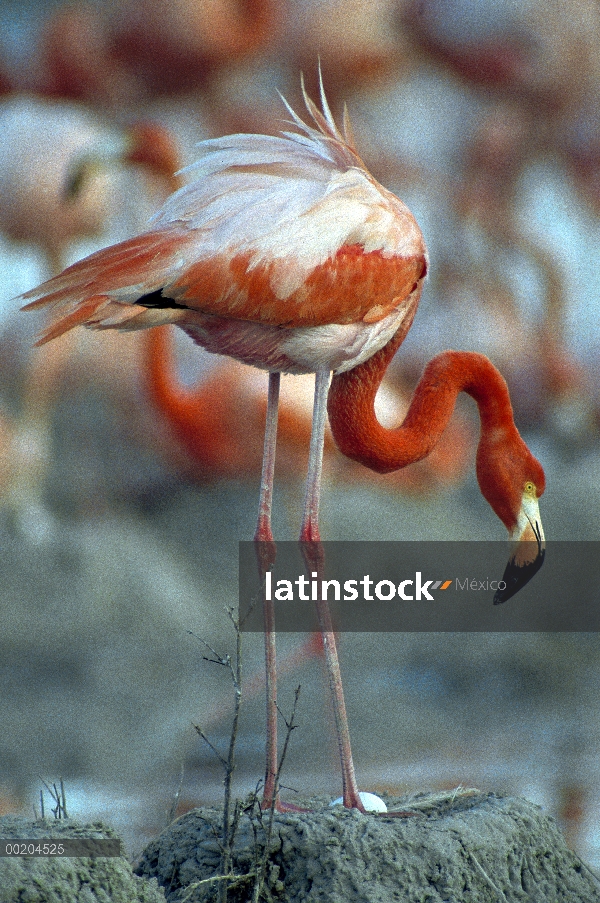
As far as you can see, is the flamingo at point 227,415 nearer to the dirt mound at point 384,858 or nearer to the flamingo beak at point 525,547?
the flamingo beak at point 525,547

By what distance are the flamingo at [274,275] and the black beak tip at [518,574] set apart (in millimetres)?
666

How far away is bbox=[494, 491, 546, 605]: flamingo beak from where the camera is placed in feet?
9.56

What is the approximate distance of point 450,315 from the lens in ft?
13.5

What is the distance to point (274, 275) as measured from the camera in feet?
7.95

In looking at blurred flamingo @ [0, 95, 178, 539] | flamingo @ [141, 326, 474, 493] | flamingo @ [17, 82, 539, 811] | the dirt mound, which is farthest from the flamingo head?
blurred flamingo @ [0, 95, 178, 539]

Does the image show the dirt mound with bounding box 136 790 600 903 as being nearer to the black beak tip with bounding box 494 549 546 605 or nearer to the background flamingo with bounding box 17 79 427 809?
the background flamingo with bounding box 17 79 427 809

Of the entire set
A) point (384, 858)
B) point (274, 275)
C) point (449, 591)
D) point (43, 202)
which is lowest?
point (384, 858)

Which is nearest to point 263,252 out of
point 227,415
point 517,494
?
point 517,494

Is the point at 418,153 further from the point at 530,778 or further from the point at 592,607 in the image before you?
the point at 530,778

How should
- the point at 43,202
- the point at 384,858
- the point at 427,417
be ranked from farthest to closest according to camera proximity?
the point at 43,202, the point at 427,417, the point at 384,858

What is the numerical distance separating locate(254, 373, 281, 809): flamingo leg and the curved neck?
0.21 m

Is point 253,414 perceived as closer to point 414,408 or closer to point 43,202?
point 43,202

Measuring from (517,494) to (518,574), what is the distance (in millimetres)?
228

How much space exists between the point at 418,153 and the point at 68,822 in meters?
3.02
